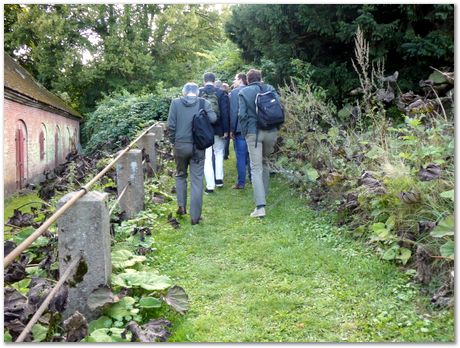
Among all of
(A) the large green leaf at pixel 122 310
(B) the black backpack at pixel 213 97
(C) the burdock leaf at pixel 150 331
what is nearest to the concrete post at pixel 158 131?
(B) the black backpack at pixel 213 97

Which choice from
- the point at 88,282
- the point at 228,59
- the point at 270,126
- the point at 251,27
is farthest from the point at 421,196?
the point at 228,59

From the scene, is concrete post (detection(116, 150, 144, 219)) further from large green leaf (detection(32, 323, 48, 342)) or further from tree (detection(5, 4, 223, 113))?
tree (detection(5, 4, 223, 113))

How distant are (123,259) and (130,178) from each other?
2.15 m

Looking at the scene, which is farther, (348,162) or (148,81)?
(148,81)

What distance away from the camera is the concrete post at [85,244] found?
338cm

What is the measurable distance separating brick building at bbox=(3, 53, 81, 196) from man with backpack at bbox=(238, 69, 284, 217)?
11.3 m

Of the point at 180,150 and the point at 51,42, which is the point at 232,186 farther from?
the point at 51,42

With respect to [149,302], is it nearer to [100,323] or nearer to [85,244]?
[100,323]

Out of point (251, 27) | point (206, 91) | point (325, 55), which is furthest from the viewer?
point (251, 27)

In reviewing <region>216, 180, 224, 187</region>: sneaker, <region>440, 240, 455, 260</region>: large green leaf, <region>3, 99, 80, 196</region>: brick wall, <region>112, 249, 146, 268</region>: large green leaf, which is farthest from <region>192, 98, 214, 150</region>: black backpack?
<region>3, 99, 80, 196</region>: brick wall

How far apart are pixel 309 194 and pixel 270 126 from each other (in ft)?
4.50

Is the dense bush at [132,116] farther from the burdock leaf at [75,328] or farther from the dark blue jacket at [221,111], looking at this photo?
the burdock leaf at [75,328]

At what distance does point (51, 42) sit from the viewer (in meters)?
26.9

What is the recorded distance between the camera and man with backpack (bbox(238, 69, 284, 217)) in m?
6.04
